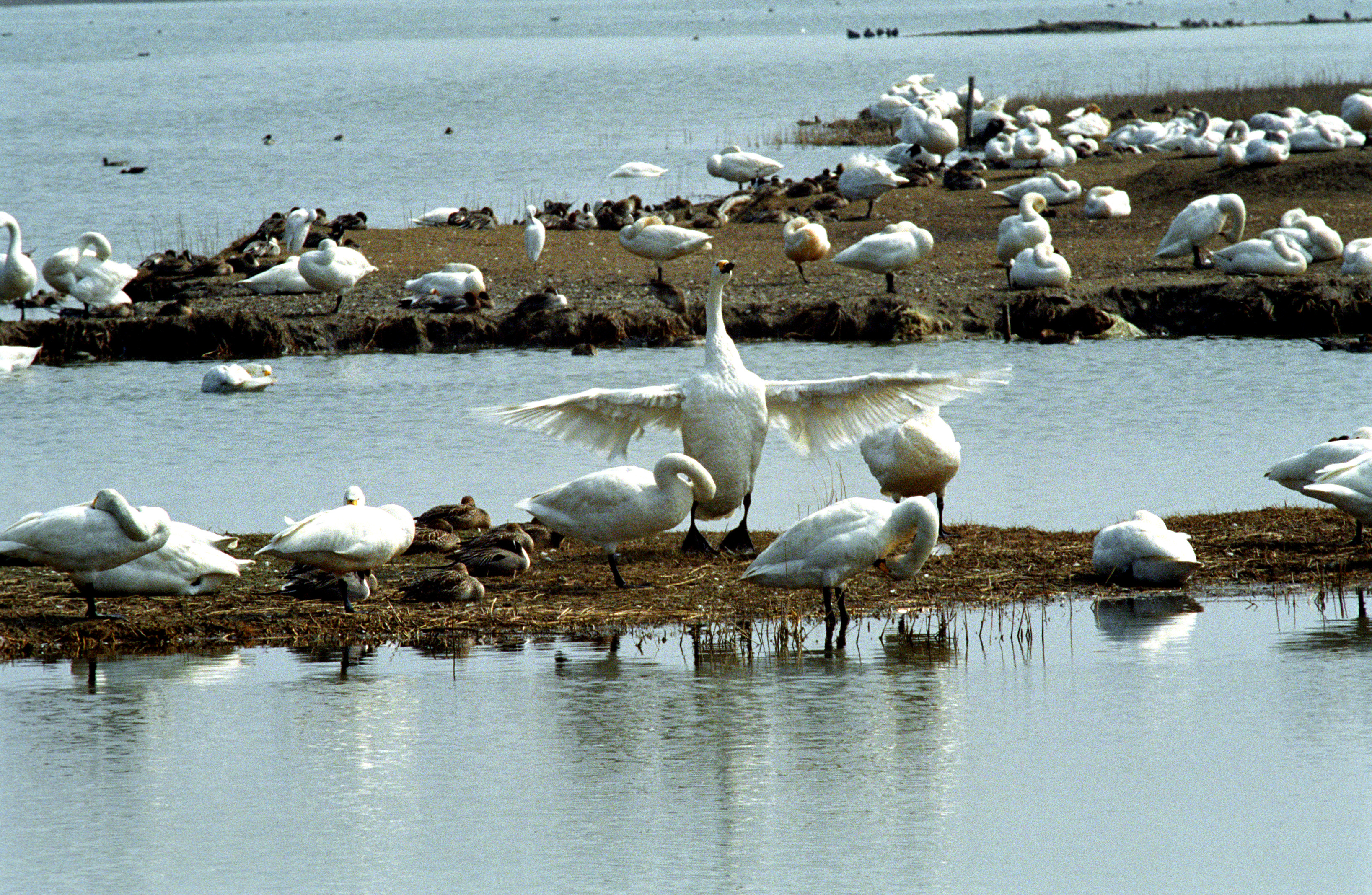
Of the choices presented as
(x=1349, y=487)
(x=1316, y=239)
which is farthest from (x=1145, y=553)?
(x=1316, y=239)

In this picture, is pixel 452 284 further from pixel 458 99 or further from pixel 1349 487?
pixel 458 99

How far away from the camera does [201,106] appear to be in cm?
5897

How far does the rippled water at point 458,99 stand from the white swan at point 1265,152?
12.1 meters

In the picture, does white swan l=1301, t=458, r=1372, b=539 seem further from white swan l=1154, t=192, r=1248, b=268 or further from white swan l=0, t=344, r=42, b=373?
white swan l=0, t=344, r=42, b=373

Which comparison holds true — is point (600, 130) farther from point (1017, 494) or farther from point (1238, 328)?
point (1017, 494)

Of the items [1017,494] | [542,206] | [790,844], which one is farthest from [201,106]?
[790,844]

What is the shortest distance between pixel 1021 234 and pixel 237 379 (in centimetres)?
937

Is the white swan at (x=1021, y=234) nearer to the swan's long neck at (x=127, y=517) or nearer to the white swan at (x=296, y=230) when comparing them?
the white swan at (x=296, y=230)

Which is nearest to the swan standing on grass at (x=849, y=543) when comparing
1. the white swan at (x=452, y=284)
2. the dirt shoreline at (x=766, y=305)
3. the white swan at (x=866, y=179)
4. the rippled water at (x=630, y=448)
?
the rippled water at (x=630, y=448)

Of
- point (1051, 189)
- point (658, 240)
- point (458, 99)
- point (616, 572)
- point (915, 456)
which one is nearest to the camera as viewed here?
point (616, 572)

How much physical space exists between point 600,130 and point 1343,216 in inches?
1162

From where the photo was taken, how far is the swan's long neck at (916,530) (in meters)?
8.30

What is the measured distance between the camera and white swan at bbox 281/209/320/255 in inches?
945

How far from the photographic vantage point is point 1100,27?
101 metres
